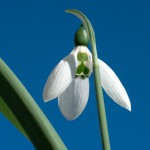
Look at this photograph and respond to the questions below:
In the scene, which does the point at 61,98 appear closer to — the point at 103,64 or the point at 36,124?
the point at 103,64

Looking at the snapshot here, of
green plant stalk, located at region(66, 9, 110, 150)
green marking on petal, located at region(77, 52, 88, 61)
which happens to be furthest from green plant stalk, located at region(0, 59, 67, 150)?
green marking on petal, located at region(77, 52, 88, 61)

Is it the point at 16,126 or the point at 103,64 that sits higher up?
the point at 103,64

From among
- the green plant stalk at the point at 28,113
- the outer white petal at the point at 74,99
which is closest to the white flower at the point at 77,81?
the outer white petal at the point at 74,99

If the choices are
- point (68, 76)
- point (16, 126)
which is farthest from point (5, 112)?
point (68, 76)

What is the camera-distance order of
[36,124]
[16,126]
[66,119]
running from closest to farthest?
[36,124] → [16,126] → [66,119]

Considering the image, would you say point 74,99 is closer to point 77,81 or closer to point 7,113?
point 77,81

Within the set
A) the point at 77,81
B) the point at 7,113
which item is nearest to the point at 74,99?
the point at 77,81
